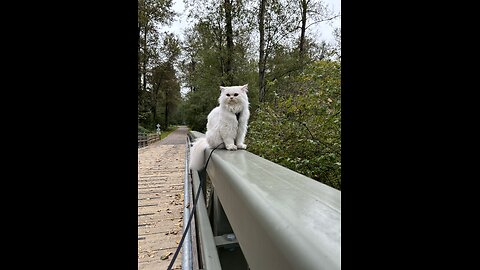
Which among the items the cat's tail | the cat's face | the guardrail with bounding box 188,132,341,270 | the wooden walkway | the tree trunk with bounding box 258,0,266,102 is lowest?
the wooden walkway

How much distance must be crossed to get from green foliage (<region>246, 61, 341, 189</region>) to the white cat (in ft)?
2.67

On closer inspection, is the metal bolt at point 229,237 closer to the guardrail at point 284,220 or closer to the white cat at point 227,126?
the guardrail at point 284,220

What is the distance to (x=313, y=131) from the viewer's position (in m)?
3.79

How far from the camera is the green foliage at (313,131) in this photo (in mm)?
3211

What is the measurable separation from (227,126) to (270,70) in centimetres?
919

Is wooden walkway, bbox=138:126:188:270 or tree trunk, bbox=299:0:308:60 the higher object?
tree trunk, bbox=299:0:308:60

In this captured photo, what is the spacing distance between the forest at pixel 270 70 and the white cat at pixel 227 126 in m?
0.79

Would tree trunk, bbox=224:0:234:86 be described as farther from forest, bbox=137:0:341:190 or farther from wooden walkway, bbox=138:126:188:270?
wooden walkway, bbox=138:126:188:270

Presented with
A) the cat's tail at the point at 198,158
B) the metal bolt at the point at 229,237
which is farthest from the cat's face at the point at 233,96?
the metal bolt at the point at 229,237

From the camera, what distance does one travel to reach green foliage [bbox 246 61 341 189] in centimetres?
321

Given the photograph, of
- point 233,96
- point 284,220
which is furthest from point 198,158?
point 284,220

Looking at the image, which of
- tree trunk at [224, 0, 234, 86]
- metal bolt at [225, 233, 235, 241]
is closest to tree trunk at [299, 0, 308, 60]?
tree trunk at [224, 0, 234, 86]
